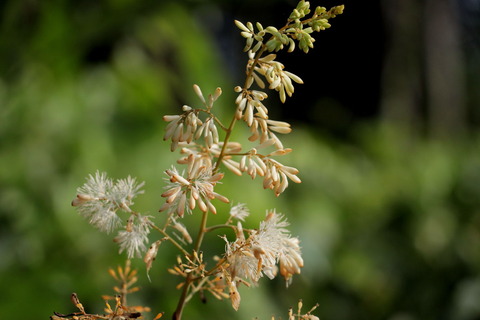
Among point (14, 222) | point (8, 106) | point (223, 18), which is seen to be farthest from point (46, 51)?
point (223, 18)

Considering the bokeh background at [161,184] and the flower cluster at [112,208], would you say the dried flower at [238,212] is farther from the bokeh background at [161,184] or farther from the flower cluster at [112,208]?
the bokeh background at [161,184]

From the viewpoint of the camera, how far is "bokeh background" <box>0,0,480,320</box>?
2.98 metres

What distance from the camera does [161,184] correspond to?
326 centimetres

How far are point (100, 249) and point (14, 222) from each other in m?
0.44

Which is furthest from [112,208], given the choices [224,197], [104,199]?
[224,197]

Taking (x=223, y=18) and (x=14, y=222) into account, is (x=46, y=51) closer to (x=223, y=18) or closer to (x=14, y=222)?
(x=14, y=222)

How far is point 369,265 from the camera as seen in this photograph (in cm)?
432

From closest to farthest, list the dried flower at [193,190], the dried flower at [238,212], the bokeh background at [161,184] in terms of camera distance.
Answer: the dried flower at [193,190] → the dried flower at [238,212] → the bokeh background at [161,184]

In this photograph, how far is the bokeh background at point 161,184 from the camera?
2.98m

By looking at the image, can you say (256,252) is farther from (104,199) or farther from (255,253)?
(104,199)

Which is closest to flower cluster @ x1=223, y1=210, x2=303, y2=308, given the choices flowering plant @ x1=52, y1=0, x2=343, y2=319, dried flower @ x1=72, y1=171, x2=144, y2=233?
flowering plant @ x1=52, y1=0, x2=343, y2=319

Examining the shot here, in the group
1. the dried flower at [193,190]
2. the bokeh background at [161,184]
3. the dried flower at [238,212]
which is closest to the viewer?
the dried flower at [193,190]

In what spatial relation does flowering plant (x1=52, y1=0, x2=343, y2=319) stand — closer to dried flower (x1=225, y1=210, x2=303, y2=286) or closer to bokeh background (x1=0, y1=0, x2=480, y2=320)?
dried flower (x1=225, y1=210, x2=303, y2=286)

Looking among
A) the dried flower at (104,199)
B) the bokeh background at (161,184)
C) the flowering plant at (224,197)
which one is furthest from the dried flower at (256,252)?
the bokeh background at (161,184)
